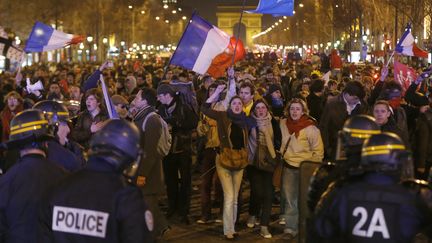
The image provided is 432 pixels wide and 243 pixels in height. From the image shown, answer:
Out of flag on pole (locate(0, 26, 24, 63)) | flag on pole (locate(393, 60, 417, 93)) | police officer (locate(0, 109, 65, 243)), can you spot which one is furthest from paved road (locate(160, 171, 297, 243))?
flag on pole (locate(0, 26, 24, 63))

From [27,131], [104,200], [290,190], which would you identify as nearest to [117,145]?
[104,200]

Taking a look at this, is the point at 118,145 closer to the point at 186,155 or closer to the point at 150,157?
the point at 150,157

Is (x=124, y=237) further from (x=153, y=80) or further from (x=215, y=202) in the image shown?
(x=153, y=80)

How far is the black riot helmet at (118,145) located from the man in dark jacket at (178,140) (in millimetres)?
5972

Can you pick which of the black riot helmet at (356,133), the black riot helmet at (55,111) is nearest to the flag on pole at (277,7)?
the black riot helmet at (55,111)

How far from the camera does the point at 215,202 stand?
11844mm

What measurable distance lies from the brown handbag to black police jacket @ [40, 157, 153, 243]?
518 cm

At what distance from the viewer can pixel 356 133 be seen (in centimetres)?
507

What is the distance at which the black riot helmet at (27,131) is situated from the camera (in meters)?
4.87

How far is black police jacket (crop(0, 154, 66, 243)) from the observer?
4656 millimetres

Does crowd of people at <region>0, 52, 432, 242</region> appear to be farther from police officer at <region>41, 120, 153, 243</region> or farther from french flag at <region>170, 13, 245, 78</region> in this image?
french flag at <region>170, 13, 245, 78</region>

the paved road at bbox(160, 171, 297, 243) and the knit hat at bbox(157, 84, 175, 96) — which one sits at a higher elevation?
the knit hat at bbox(157, 84, 175, 96)

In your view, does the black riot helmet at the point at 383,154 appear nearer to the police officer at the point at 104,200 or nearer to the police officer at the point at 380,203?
the police officer at the point at 380,203

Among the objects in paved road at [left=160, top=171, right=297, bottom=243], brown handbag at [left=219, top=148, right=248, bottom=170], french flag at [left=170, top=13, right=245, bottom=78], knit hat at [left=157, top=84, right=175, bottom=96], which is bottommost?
paved road at [left=160, top=171, right=297, bottom=243]
